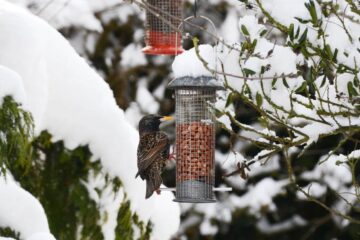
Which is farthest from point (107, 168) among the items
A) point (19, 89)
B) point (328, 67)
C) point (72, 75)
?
point (328, 67)

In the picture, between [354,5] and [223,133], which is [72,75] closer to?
[354,5]

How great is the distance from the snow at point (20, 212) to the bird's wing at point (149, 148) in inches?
37.6

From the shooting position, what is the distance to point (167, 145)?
5234 mm

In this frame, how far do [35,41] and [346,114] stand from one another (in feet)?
6.48

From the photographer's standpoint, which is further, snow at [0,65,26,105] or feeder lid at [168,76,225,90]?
feeder lid at [168,76,225,90]

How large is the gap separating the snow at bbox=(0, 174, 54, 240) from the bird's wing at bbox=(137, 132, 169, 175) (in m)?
0.96

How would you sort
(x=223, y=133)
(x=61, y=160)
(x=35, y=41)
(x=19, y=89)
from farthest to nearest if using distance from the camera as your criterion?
(x=223, y=133) < (x=61, y=160) < (x=35, y=41) < (x=19, y=89)

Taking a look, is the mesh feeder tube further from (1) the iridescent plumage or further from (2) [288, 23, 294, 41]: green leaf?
(2) [288, 23, 294, 41]: green leaf

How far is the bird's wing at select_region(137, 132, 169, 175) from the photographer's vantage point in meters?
5.08

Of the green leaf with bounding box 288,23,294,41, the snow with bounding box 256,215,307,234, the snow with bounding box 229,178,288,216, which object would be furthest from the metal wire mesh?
the snow with bounding box 256,215,307,234

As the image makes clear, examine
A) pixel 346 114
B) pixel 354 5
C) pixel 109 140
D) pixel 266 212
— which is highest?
pixel 266 212

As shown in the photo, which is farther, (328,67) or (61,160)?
(61,160)

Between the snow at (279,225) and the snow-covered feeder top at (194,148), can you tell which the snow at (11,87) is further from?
the snow at (279,225)

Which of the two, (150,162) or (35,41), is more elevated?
(35,41)
